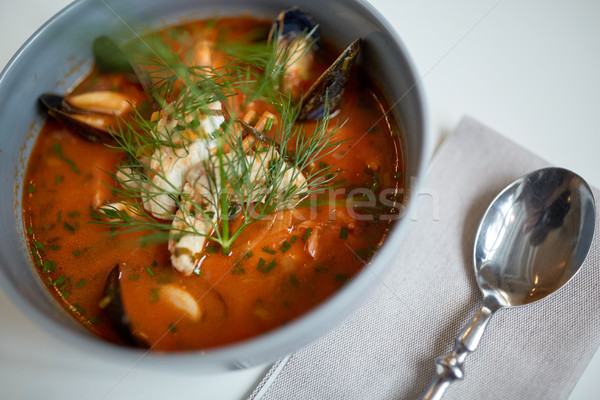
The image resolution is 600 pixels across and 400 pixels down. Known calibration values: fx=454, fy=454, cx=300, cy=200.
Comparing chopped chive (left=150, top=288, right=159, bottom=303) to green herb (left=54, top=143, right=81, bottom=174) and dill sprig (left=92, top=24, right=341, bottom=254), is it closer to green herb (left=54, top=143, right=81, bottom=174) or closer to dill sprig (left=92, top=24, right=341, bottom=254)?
dill sprig (left=92, top=24, right=341, bottom=254)

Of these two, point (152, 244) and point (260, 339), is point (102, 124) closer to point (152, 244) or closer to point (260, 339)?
point (152, 244)

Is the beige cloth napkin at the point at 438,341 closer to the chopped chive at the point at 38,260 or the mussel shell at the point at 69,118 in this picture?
the chopped chive at the point at 38,260

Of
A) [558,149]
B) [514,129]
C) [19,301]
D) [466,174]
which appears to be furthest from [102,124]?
[558,149]

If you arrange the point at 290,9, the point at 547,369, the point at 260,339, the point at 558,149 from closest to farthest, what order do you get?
the point at 260,339 → the point at 547,369 → the point at 290,9 → the point at 558,149

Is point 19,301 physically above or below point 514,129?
below

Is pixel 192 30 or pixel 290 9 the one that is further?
pixel 192 30

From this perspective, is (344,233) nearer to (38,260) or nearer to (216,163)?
(216,163)

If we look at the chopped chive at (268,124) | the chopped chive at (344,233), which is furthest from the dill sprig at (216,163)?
the chopped chive at (344,233)

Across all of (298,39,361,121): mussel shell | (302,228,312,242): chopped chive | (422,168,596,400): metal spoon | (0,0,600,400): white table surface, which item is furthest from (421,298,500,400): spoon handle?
(298,39,361,121): mussel shell
